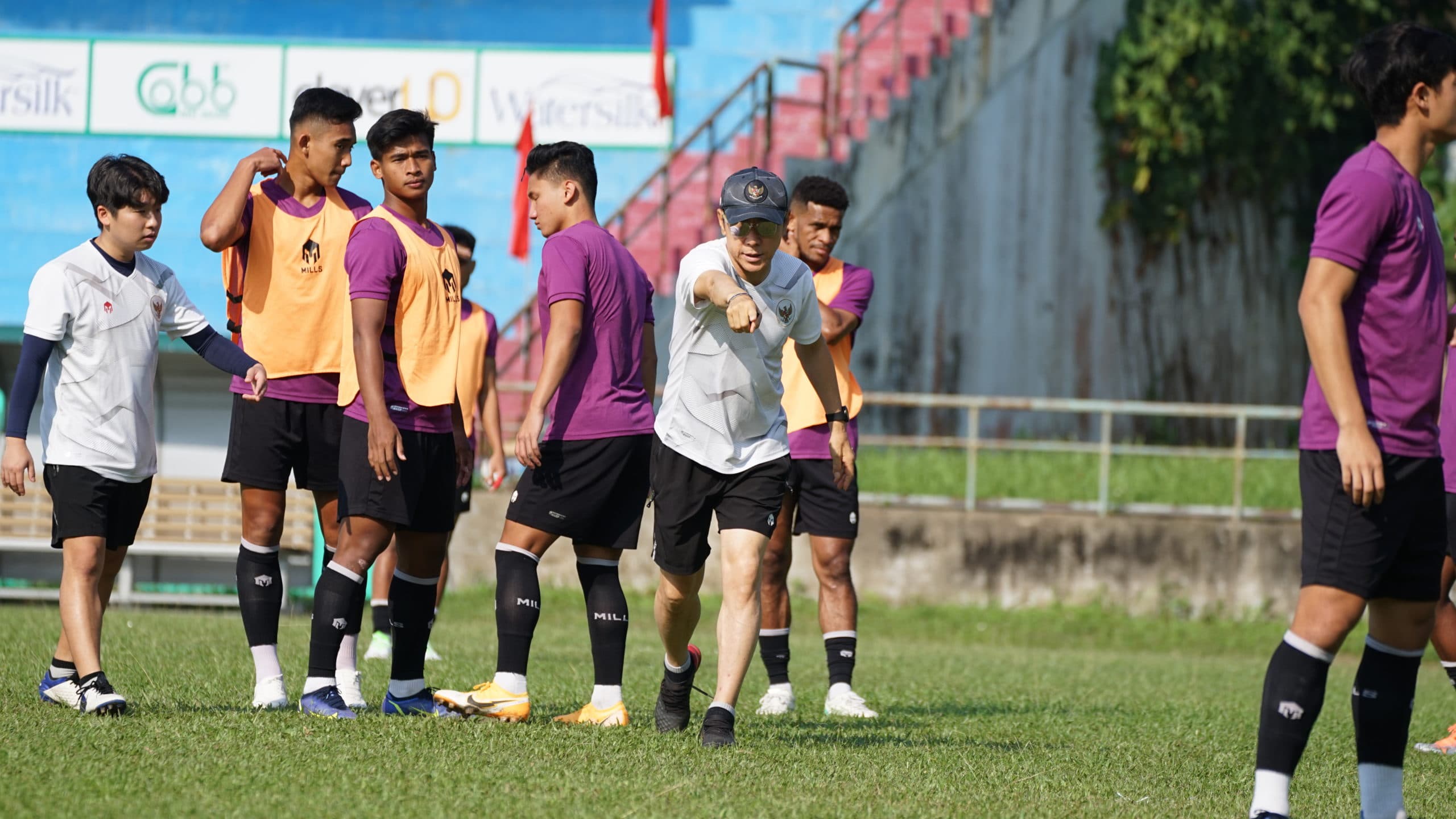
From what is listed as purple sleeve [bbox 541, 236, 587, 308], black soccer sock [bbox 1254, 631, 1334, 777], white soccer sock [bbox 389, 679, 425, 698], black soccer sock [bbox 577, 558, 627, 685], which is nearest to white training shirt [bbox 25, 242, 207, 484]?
white soccer sock [bbox 389, 679, 425, 698]

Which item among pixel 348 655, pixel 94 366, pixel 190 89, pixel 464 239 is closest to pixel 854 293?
pixel 464 239

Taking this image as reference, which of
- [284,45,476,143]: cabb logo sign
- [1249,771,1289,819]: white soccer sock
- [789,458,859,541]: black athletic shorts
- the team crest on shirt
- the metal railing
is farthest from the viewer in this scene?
[284,45,476,143]: cabb logo sign

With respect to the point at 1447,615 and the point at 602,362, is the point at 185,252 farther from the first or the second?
the point at 1447,615

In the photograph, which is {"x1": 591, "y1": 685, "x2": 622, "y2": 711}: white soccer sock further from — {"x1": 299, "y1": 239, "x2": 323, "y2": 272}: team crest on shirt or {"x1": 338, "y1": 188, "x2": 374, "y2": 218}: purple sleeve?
{"x1": 338, "y1": 188, "x2": 374, "y2": 218}: purple sleeve

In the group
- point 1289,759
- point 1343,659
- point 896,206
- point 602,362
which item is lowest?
point 1343,659

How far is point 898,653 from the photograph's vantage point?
1159cm

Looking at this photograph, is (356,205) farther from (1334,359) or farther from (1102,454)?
(1102,454)

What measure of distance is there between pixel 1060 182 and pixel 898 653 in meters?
10.1

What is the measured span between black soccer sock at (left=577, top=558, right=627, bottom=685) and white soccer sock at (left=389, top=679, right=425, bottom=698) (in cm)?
70

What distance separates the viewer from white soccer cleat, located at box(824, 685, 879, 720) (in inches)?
288

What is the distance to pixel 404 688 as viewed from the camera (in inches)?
248

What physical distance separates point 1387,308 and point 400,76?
16.9m

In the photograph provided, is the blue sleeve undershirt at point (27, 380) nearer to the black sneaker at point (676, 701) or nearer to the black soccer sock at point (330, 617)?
the black soccer sock at point (330, 617)

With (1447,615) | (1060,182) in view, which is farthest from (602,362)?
(1060,182)
